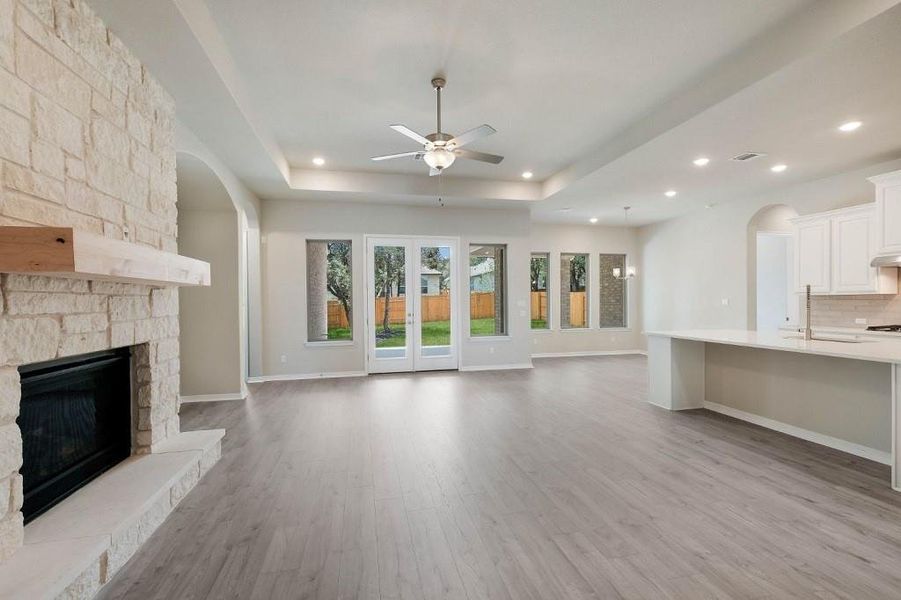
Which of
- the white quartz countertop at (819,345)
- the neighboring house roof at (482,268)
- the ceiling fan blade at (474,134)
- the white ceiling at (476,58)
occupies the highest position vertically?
the white ceiling at (476,58)

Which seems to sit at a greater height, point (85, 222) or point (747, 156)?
point (747, 156)

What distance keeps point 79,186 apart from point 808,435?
5.86 meters

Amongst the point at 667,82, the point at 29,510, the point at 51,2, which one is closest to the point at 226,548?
the point at 29,510

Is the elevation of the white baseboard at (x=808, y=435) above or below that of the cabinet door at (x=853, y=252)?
below

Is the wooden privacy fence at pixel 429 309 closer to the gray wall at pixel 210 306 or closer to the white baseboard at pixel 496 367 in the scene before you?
the white baseboard at pixel 496 367

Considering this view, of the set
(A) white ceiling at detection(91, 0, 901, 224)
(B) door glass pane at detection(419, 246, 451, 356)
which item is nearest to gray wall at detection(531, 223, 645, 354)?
(B) door glass pane at detection(419, 246, 451, 356)

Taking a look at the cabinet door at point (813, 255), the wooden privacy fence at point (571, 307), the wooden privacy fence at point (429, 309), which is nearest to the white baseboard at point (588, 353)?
the wooden privacy fence at point (571, 307)

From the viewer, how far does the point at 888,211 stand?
4.70 m

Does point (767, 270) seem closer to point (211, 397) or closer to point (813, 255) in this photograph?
point (813, 255)

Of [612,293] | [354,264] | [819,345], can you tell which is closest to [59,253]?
[819,345]

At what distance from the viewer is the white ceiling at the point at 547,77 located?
2732 mm

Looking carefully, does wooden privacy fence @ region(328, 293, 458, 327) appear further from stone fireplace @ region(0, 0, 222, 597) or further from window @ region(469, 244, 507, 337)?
stone fireplace @ region(0, 0, 222, 597)

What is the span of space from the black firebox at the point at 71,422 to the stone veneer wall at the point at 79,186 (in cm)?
14

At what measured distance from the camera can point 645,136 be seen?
175 inches
